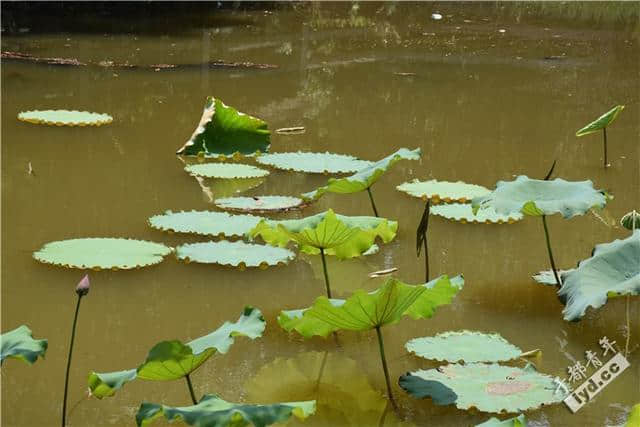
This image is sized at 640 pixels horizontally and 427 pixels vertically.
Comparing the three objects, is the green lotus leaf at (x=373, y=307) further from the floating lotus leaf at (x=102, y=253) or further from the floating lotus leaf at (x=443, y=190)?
the floating lotus leaf at (x=443, y=190)

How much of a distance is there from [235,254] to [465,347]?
0.88 m

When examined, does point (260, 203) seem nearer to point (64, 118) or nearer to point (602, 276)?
point (602, 276)

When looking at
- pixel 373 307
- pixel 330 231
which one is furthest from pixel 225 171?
pixel 373 307

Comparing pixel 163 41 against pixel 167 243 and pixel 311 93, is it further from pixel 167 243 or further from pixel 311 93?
pixel 167 243

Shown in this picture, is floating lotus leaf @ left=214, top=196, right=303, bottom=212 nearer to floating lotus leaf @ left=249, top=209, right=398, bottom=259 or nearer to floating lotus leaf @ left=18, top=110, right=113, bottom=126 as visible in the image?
floating lotus leaf @ left=249, top=209, right=398, bottom=259

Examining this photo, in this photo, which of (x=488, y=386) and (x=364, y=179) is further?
(x=364, y=179)

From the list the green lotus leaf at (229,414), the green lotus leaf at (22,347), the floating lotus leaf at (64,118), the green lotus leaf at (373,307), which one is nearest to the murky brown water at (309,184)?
the floating lotus leaf at (64,118)

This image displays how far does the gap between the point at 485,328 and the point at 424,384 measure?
0.50m

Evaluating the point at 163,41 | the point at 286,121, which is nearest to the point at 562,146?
the point at 286,121

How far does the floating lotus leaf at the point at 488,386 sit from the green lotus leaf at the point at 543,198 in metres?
0.48

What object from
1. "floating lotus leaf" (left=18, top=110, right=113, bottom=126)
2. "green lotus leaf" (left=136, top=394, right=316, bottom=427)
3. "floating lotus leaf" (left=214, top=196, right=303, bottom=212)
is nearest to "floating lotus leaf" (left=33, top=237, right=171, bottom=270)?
"floating lotus leaf" (left=214, top=196, right=303, bottom=212)

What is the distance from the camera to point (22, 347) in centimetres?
187

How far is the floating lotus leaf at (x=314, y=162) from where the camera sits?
4098 mm

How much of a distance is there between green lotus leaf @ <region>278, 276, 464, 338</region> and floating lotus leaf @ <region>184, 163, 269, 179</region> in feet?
5.87
